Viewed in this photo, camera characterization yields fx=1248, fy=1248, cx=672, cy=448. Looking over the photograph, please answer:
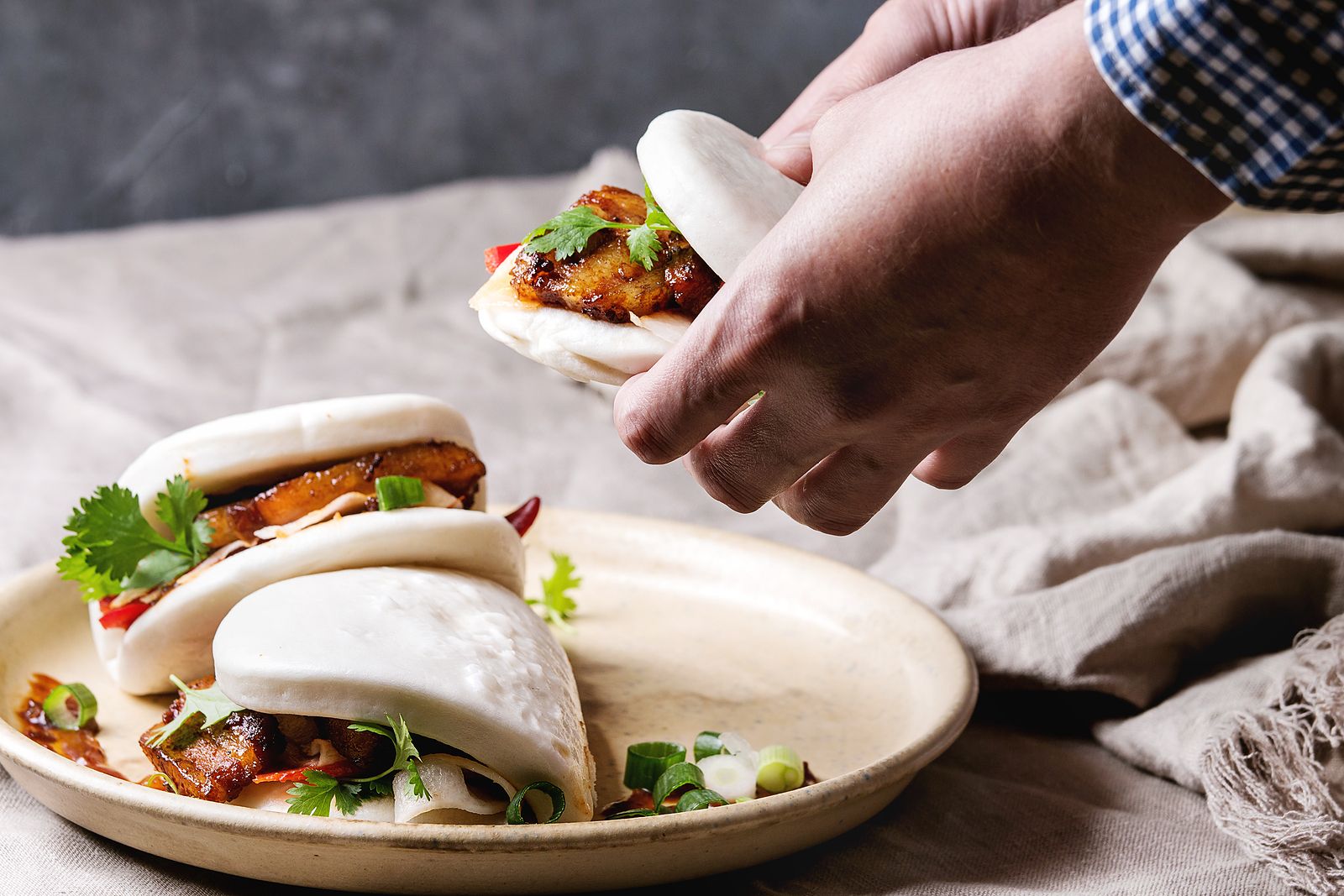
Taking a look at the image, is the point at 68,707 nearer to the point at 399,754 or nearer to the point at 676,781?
the point at 399,754

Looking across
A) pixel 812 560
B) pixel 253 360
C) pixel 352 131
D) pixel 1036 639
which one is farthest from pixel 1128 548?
pixel 352 131

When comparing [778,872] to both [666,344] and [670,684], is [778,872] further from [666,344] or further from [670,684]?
[666,344]

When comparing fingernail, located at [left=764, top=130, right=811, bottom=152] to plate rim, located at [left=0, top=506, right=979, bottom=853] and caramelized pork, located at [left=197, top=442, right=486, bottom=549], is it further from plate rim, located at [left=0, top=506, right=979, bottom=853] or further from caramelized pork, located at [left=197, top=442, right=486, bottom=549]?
plate rim, located at [left=0, top=506, right=979, bottom=853]

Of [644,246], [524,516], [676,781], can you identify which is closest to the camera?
[676,781]

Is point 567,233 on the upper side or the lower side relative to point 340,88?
upper

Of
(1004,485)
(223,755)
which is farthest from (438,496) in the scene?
(1004,485)

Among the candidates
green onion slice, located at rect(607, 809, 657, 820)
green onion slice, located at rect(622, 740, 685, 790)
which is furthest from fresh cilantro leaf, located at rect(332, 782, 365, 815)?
green onion slice, located at rect(622, 740, 685, 790)
